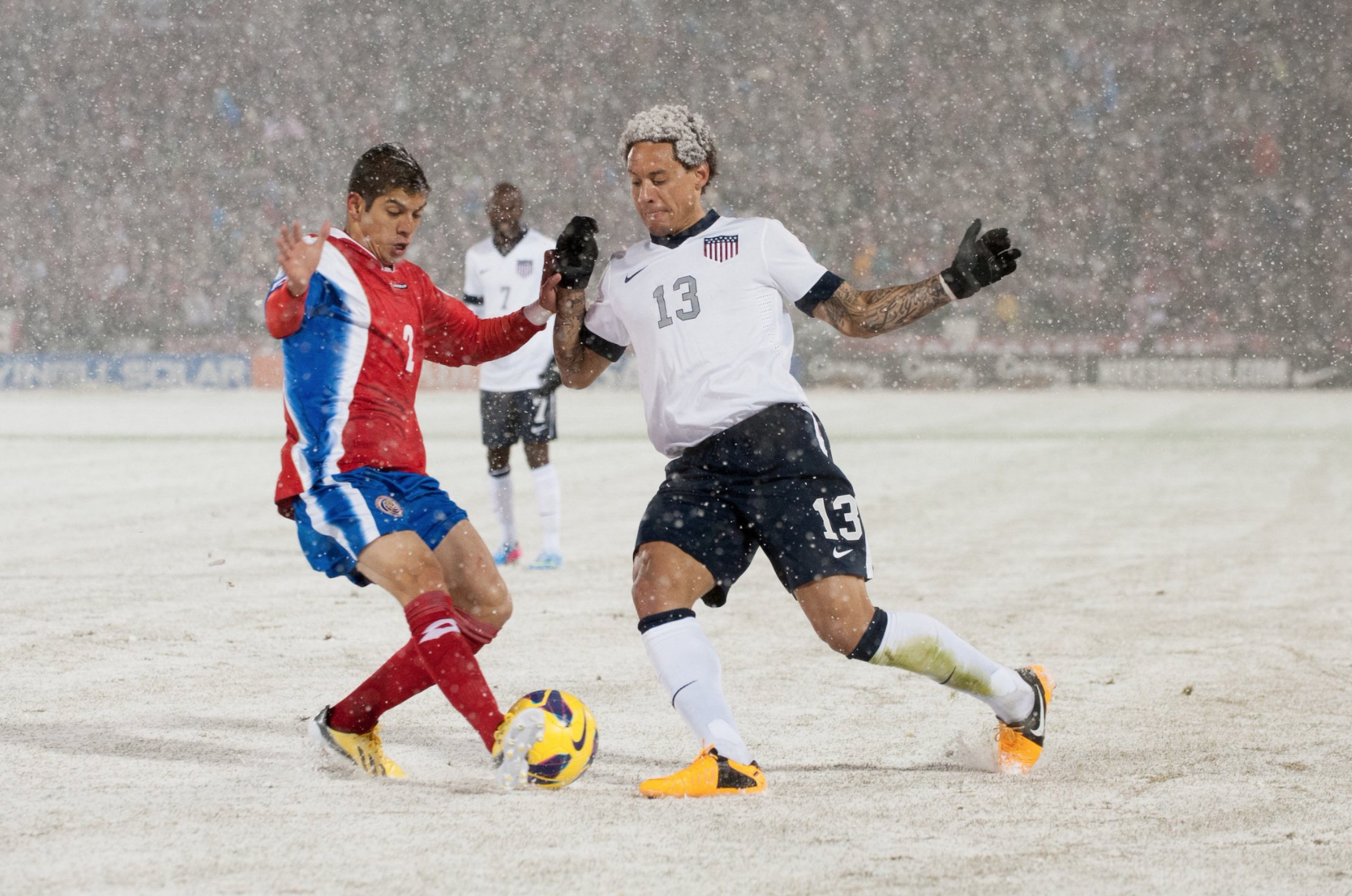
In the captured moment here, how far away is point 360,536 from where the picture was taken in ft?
11.8

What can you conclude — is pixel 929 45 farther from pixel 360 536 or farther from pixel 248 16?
pixel 360 536

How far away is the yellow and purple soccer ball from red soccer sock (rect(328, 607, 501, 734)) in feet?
0.75

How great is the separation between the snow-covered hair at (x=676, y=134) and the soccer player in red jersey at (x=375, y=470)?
0.54m

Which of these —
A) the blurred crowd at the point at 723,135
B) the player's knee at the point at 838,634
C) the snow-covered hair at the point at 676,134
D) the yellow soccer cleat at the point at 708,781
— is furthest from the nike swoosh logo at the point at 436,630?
the blurred crowd at the point at 723,135

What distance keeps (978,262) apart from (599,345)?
1033 millimetres

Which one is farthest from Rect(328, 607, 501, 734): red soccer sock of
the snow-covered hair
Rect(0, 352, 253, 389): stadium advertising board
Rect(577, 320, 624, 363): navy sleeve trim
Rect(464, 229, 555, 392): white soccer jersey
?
Rect(0, 352, 253, 389): stadium advertising board

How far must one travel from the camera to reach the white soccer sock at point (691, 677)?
11.8 feet

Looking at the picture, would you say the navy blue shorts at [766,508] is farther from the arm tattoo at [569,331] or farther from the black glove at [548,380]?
the black glove at [548,380]

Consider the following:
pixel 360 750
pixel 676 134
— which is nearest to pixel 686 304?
pixel 676 134

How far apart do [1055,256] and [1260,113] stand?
18.8 feet

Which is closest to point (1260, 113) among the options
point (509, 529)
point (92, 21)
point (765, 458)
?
point (92, 21)

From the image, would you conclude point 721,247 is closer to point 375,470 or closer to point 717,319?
point 717,319

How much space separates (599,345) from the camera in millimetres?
4027

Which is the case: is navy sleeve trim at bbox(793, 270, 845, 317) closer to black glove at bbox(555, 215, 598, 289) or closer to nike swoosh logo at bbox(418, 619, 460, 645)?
black glove at bbox(555, 215, 598, 289)
